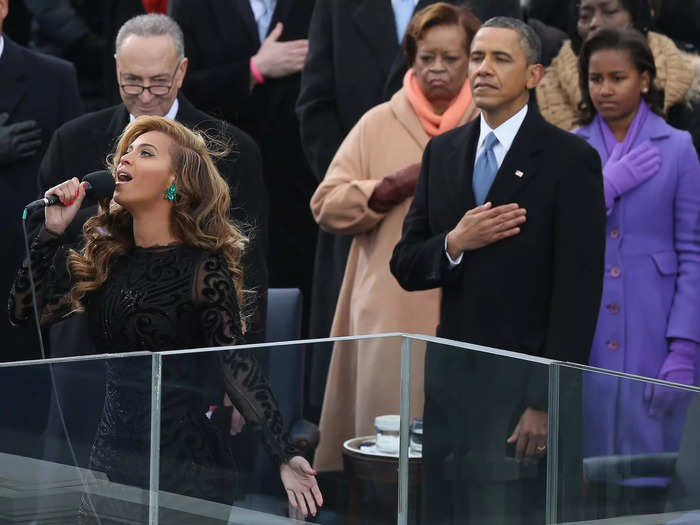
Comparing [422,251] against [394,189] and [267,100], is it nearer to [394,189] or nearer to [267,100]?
[394,189]

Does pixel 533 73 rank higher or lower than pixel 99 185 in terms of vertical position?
higher

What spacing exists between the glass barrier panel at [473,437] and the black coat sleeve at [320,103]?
2534mm

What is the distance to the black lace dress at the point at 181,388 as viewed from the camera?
3281mm

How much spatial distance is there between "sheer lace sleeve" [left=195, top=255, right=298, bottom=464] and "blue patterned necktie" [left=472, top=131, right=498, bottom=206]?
1079mm

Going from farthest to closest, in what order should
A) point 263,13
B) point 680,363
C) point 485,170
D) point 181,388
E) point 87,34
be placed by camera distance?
1. point 87,34
2. point 263,13
3. point 680,363
4. point 485,170
5. point 181,388

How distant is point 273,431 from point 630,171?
2.11 metres

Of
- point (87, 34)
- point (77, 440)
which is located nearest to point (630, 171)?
point (77, 440)

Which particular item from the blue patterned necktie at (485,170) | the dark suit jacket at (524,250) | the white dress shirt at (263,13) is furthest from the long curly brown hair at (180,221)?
the white dress shirt at (263,13)

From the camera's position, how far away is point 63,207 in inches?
161

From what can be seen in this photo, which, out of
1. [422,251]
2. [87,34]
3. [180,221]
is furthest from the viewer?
[87,34]

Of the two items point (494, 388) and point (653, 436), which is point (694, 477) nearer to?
point (653, 436)

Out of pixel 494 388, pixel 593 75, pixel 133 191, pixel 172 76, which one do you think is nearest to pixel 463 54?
pixel 593 75

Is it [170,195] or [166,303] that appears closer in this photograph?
[166,303]

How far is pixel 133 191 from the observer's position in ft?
13.2
